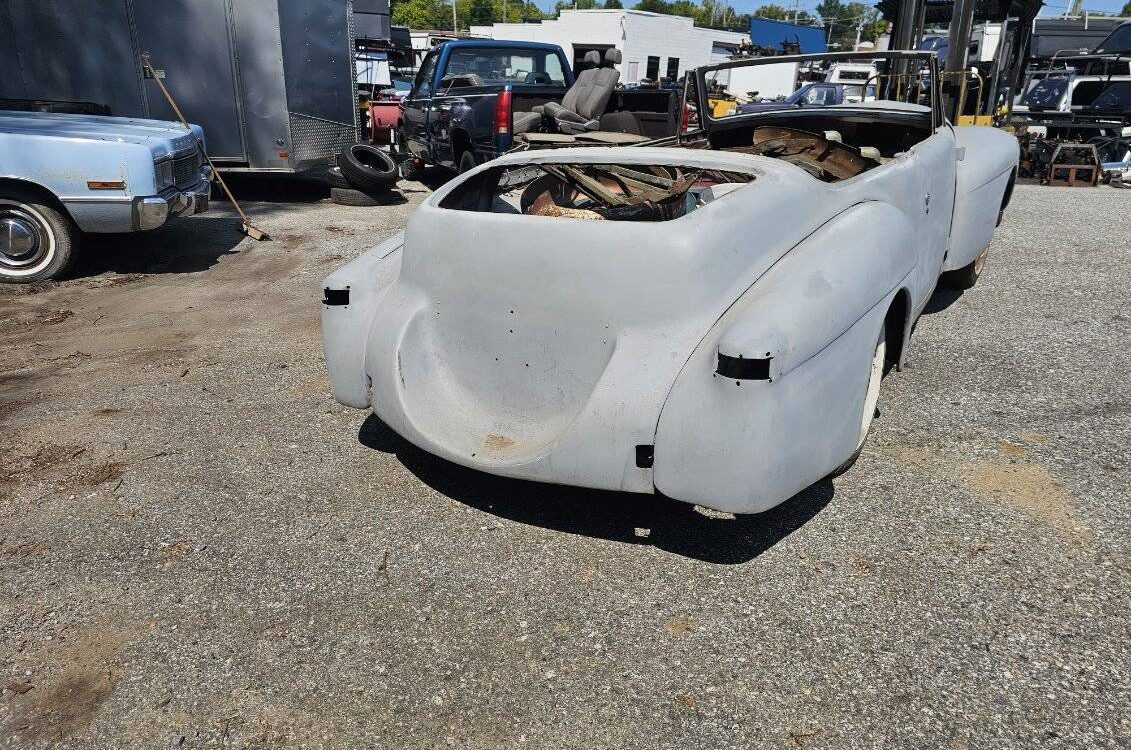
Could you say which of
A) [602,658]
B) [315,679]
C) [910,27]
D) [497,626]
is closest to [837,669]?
[602,658]

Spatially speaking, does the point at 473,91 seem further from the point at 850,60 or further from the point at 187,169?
the point at 850,60

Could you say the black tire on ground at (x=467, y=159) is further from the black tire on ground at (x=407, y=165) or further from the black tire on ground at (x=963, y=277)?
the black tire on ground at (x=963, y=277)

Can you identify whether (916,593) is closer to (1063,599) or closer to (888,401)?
(1063,599)

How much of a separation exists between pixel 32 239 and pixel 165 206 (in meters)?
1.04

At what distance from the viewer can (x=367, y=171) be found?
988cm

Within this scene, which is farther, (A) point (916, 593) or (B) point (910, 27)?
(B) point (910, 27)

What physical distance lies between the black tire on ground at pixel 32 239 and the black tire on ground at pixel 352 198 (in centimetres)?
412

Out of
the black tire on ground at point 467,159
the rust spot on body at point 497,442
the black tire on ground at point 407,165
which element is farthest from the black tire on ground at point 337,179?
the rust spot on body at point 497,442

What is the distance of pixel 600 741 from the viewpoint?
1959mm

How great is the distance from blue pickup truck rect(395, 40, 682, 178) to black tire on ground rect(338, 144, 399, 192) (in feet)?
2.34

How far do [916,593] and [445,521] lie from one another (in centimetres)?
161

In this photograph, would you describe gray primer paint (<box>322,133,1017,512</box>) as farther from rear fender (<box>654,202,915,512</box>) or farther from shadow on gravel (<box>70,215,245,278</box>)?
shadow on gravel (<box>70,215,245,278</box>)

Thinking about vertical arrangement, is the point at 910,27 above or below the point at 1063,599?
above

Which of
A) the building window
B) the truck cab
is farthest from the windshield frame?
the building window
